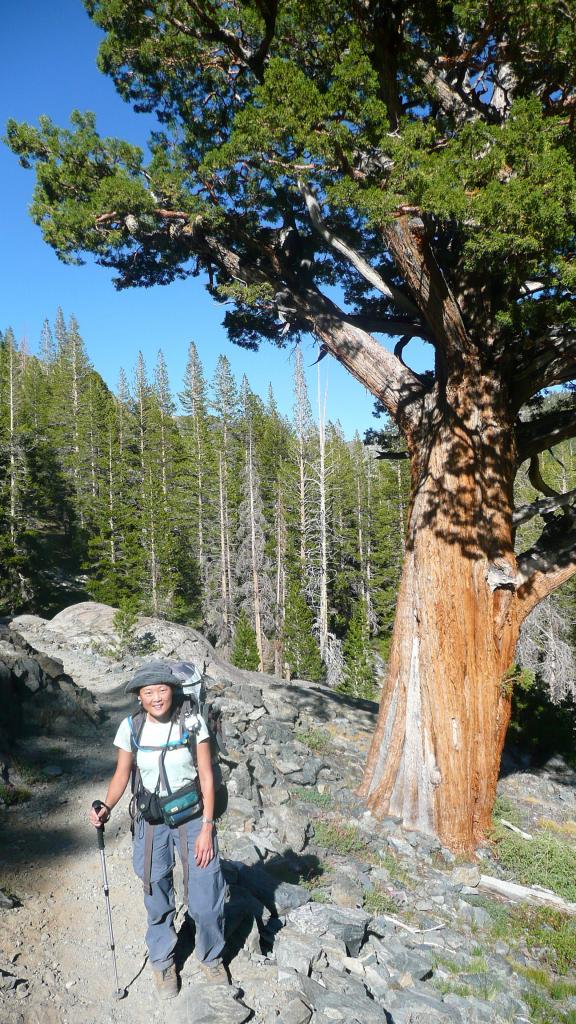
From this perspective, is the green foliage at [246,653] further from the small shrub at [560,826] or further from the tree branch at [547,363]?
the tree branch at [547,363]

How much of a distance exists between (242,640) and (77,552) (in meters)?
17.1

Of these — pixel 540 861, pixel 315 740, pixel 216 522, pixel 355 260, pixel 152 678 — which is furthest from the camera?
pixel 216 522

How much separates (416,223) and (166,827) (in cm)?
534

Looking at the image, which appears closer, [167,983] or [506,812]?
[167,983]

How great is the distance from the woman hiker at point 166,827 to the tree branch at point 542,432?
17.4 ft

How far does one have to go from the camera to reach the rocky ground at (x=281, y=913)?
3186 millimetres

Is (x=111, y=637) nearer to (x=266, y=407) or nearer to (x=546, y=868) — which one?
(x=546, y=868)

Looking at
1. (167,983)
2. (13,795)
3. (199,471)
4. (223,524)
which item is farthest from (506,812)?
(199,471)

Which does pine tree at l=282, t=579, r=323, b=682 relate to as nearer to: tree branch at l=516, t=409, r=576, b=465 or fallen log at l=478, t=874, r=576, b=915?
tree branch at l=516, t=409, r=576, b=465

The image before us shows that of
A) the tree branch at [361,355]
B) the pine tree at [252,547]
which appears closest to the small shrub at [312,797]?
the tree branch at [361,355]

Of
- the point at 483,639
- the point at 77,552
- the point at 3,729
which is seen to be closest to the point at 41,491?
the point at 77,552

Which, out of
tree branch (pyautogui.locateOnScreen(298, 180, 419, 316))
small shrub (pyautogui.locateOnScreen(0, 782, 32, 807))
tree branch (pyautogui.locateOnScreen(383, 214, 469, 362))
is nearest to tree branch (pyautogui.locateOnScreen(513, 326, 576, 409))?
tree branch (pyautogui.locateOnScreen(383, 214, 469, 362))

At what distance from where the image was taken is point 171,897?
10.6 ft

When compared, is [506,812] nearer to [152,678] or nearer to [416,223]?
[152,678]
